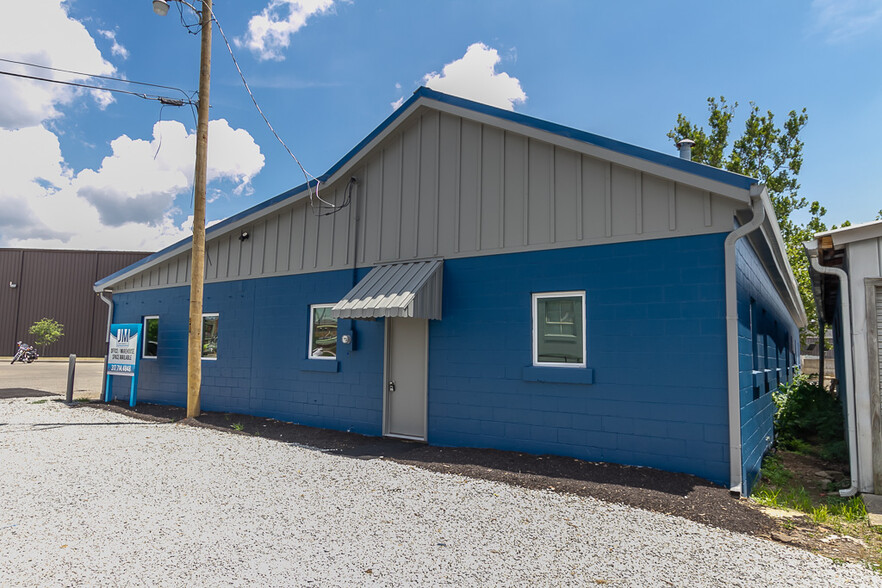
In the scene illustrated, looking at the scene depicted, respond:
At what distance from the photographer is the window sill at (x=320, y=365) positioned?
30.2ft

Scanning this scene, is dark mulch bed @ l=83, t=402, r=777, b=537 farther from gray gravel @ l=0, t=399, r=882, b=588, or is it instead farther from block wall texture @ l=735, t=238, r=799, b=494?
block wall texture @ l=735, t=238, r=799, b=494

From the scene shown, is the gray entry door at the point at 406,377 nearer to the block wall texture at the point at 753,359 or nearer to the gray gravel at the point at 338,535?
the gray gravel at the point at 338,535

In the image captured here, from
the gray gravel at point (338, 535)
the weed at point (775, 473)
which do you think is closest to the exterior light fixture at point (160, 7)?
the gray gravel at point (338, 535)

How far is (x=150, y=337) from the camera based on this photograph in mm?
13266

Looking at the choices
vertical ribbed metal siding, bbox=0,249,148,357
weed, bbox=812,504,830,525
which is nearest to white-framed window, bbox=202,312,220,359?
weed, bbox=812,504,830,525

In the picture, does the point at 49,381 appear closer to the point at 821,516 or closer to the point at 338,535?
the point at 338,535

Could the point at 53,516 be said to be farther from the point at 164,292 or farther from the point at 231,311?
the point at 164,292

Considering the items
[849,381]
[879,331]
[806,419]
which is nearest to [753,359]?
[849,381]

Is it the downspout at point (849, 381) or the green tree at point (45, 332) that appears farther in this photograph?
the green tree at point (45, 332)

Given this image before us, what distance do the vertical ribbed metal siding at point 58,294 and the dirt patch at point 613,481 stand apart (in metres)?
30.3

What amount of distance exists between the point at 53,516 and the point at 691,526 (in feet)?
17.8

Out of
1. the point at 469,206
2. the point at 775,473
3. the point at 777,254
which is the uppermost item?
the point at 469,206

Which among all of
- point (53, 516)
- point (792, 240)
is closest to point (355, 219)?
point (53, 516)

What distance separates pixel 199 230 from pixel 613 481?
8.53 metres
